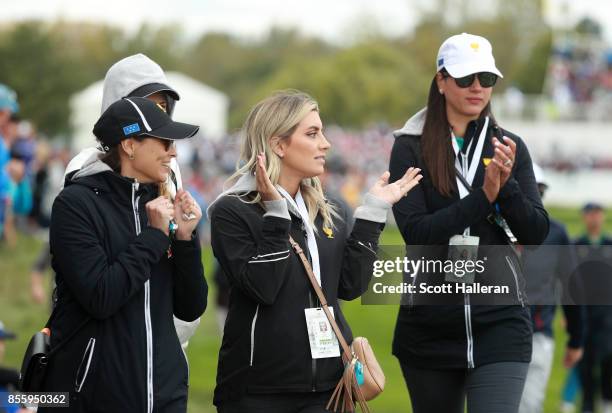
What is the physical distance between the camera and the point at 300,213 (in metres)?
4.91

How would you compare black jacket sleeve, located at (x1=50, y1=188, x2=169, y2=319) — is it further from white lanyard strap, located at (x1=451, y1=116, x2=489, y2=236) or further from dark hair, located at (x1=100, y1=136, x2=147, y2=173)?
white lanyard strap, located at (x1=451, y1=116, x2=489, y2=236)

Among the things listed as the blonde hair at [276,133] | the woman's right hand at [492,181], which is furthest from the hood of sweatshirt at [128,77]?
the woman's right hand at [492,181]

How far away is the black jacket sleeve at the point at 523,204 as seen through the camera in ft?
17.1

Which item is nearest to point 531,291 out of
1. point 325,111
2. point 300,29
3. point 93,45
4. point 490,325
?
point 490,325

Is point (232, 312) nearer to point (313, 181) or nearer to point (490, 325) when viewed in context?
point (313, 181)

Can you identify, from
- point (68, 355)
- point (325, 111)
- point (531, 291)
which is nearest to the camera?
point (68, 355)

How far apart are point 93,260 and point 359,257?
3.90ft

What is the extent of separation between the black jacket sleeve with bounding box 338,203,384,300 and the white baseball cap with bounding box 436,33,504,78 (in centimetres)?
104

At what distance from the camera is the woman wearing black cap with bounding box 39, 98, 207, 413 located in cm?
441

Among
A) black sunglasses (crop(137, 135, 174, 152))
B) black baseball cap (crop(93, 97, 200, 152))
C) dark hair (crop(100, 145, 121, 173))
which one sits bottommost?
dark hair (crop(100, 145, 121, 173))

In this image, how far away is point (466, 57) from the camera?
5.50 m

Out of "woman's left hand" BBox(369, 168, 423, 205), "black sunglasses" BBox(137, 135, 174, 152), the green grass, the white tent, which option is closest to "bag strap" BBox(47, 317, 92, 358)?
"black sunglasses" BBox(137, 135, 174, 152)

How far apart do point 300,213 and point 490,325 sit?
3.80ft

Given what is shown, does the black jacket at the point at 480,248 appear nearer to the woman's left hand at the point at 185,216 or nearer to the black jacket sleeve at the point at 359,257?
the black jacket sleeve at the point at 359,257
